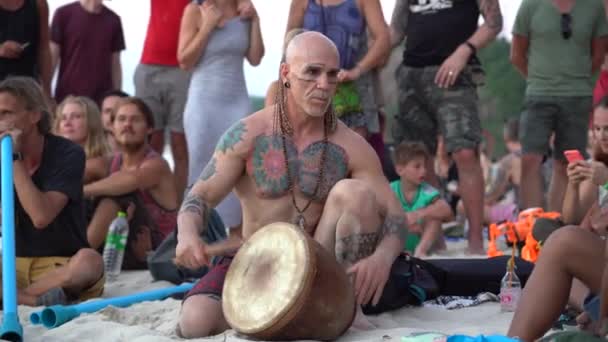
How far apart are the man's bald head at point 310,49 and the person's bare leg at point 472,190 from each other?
246cm

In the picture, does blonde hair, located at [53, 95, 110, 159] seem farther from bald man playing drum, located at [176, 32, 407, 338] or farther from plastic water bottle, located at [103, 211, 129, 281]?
bald man playing drum, located at [176, 32, 407, 338]

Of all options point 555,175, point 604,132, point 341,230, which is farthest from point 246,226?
point 555,175

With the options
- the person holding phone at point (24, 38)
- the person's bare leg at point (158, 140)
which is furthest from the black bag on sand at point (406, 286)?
the person holding phone at point (24, 38)

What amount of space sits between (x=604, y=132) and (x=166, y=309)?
2.13 m

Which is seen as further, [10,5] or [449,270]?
[10,5]

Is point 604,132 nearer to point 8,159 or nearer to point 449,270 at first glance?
point 449,270

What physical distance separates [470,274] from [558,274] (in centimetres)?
154

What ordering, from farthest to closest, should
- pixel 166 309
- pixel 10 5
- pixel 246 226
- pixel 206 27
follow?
pixel 10 5 → pixel 206 27 → pixel 166 309 → pixel 246 226

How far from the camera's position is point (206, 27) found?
21.0 feet

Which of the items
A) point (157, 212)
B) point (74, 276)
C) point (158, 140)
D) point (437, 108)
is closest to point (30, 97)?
point (74, 276)

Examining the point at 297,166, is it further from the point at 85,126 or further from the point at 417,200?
the point at 85,126

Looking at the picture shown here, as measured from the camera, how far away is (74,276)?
208 inches

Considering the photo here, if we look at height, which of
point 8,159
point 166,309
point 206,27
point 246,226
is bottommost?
point 166,309

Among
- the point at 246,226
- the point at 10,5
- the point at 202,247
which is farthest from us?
the point at 10,5
